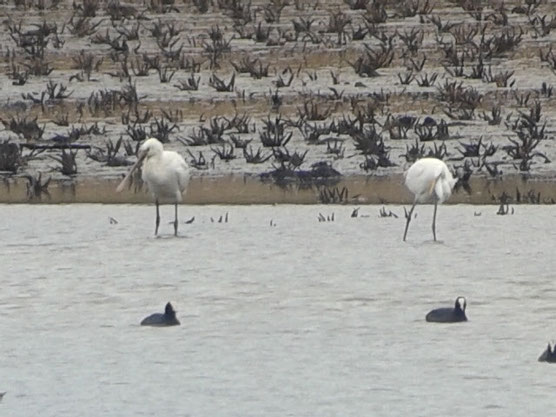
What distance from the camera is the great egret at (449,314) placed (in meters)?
9.07

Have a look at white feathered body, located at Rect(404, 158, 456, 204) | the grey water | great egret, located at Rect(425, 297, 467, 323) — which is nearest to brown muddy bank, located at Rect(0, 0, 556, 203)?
white feathered body, located at Rect(404, 158, 456, 204)

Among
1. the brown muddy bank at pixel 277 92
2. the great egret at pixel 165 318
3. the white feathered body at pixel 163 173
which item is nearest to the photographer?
A: the great egret at pixel 165 318

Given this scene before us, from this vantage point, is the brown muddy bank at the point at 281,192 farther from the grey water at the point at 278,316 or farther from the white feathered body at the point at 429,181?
the white feathered body at the point at 429,181

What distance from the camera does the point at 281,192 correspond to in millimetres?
17094

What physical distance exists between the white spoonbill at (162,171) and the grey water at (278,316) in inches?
10.9

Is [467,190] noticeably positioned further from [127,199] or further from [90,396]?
[90,396]

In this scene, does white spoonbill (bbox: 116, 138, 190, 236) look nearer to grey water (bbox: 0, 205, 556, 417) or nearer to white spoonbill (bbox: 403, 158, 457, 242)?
grey water (bbox: 0, 205, 556, 417)

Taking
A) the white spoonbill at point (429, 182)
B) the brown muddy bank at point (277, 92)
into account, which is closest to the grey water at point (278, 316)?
the white spoonbill at point (429, 182)

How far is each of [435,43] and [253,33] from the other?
251 centimetres

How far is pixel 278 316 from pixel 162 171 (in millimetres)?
4905

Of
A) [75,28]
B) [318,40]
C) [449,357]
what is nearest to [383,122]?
[318,40]

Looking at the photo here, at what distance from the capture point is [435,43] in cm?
2450

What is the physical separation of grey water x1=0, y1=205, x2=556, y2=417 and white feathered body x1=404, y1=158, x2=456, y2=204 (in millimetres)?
279

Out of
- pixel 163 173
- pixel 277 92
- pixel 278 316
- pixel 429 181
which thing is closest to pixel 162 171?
pixel 163 173
